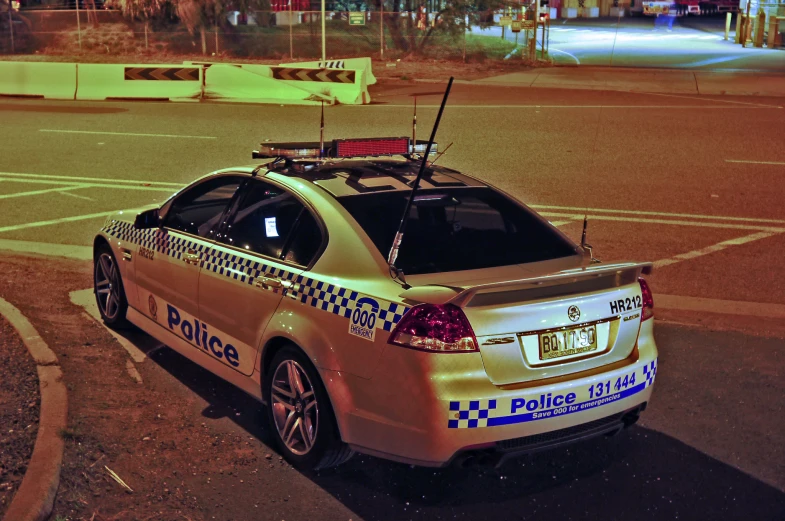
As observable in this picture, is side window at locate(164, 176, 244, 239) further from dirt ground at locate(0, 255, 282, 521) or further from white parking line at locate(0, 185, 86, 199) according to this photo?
white parking line at locate(0, 185, 86, 199)

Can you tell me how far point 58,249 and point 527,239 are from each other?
5919 millimetres

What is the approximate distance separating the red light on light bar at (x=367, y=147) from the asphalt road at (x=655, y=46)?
1844 cm

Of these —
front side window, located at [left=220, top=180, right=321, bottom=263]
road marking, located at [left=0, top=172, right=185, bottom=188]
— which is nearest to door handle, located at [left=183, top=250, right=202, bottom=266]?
front side window, located at [left=220, top=180, right=321, bottom=263]

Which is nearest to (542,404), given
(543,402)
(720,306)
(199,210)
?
(543,402)

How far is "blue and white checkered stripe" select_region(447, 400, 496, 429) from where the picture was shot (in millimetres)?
4016

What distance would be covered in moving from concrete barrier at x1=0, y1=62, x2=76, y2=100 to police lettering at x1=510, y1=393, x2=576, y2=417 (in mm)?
22593

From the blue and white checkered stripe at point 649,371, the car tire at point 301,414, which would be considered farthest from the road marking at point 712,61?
the car tire at point 301,414

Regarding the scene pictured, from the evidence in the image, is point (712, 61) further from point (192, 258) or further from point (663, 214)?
point (192, 258)

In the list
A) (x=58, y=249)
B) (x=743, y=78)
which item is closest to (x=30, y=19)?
(x=743, y=78)

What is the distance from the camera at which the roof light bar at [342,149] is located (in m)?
5.45

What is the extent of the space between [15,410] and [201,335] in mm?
1082

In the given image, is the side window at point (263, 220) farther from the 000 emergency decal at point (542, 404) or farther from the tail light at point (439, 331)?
the 000 emergency decal at point (542, 404)

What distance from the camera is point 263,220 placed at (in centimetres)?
525

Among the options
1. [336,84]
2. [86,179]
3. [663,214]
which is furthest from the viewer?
[336,84]
